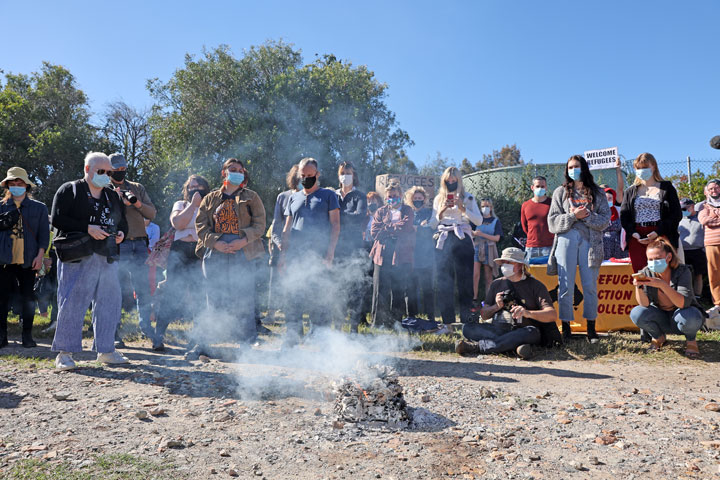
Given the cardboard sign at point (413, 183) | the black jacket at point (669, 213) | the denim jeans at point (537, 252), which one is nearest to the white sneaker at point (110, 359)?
the denim jeans at point (537, 252)

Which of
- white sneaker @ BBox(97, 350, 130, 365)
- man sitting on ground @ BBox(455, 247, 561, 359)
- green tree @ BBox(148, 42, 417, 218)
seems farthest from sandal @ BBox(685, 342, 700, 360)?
green tree @ BBox(148, 42, 417, 218)

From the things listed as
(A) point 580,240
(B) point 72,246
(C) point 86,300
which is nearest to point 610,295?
(A) point 580,240

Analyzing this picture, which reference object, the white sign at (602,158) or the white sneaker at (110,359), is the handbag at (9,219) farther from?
the white sign at (602,158)

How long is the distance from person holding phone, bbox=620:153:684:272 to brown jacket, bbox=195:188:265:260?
14.4 ft

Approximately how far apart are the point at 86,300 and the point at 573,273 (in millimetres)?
5375

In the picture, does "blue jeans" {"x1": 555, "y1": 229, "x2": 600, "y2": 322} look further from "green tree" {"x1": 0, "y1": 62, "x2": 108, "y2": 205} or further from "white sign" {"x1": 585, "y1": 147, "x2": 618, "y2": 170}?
"green tree" {"x1": 0, "y1": 62, "x2": 108, "y2": 205}

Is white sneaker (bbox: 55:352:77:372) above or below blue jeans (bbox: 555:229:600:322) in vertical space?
Answer: below

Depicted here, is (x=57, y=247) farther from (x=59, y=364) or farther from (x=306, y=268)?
(x=306, y=268)

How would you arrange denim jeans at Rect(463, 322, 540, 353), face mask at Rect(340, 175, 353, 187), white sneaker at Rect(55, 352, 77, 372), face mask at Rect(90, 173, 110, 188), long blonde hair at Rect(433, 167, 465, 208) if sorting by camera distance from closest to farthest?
white sneaker at Rect(55, 352, 77, 372)
face mask at Rect(90, 173, 110, 188)
denim jeans at Rect(463, 322, 540, 353)
face mask at Rect(340, 175, 353, 187)
long blonde hair at Rect(433, 167, 465, 208)

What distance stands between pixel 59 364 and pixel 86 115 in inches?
1158

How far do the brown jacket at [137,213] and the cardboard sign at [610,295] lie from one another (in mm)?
4985

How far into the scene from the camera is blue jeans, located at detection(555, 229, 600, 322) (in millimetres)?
6082

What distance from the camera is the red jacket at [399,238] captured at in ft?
23.1

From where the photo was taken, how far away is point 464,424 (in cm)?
348
